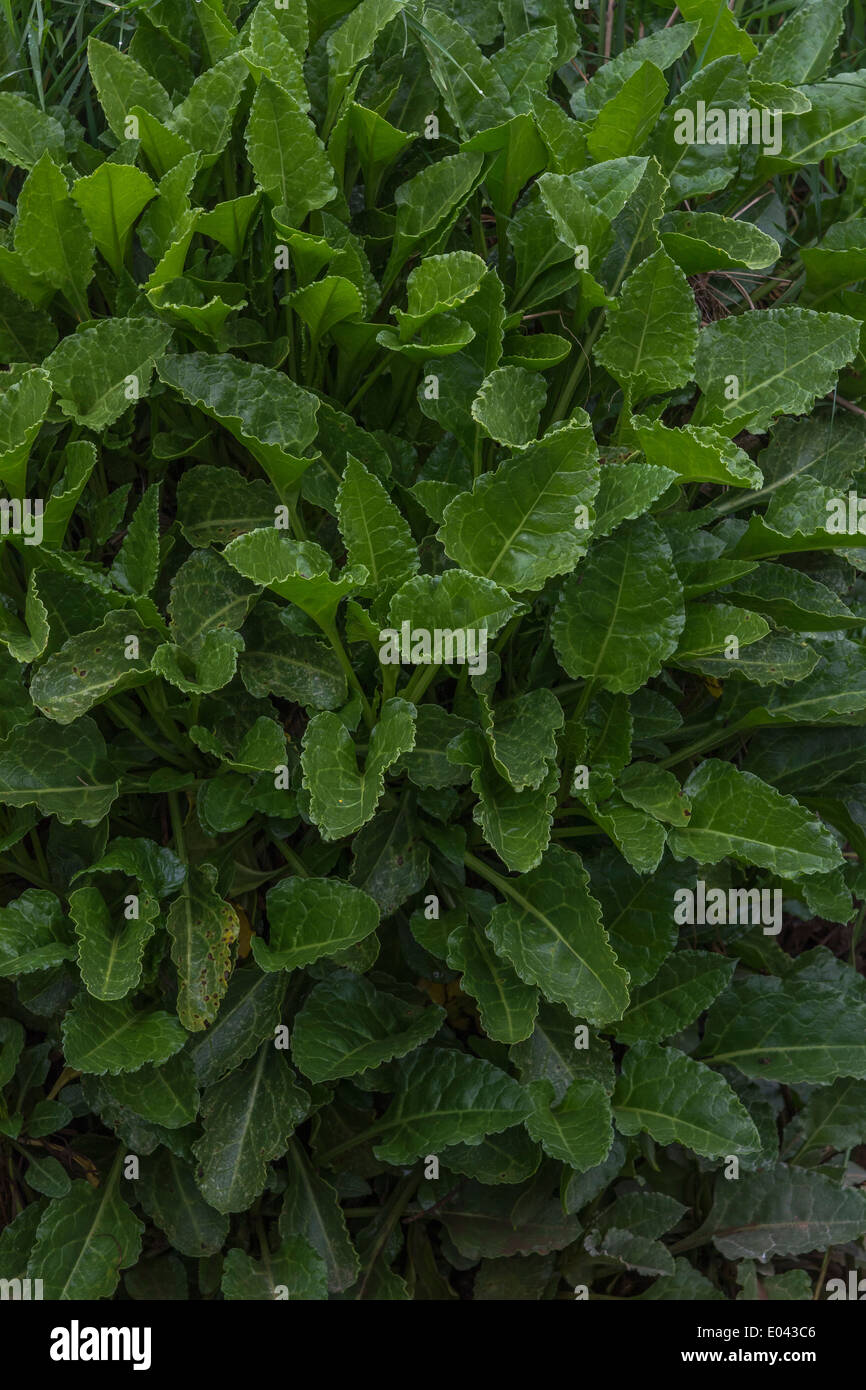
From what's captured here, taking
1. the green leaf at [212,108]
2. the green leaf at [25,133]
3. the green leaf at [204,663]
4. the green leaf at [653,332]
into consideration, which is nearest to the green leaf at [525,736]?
the green leaf at [204,663]

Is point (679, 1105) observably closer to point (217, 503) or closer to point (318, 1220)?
point (318, 1220)

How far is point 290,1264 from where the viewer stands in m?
1.38

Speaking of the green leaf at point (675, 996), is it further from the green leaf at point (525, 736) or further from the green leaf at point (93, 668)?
the green leaf at point (93, 668)

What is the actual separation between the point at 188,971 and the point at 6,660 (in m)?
0.40

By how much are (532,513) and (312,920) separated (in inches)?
19.6

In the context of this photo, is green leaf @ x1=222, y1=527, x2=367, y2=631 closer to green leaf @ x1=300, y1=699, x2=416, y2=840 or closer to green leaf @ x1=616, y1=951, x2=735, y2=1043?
green leaf @ x1=300, y1=699, x2=416, y2=840

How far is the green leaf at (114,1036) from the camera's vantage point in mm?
1269

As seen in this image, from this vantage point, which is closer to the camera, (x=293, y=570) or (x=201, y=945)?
(x=293, y=570)

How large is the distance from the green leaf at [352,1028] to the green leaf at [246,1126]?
0.19 feet

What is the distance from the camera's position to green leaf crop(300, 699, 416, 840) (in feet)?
3.98

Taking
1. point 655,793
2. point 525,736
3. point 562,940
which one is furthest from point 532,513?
point 562,940

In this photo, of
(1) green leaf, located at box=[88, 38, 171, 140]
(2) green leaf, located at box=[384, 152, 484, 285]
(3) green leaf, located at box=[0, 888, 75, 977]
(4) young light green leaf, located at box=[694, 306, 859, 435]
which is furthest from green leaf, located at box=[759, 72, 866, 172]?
(3) green leaf, located at box=[0, 888, 75, 977]

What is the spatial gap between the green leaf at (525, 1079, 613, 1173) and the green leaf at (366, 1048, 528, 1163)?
25 mm

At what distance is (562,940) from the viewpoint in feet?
4.45
